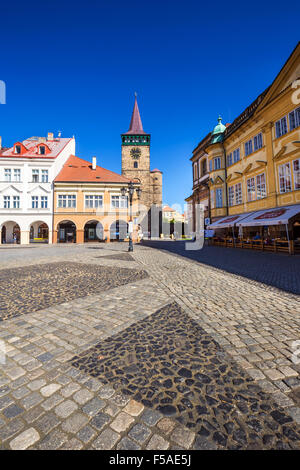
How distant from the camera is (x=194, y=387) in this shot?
6.93 feet

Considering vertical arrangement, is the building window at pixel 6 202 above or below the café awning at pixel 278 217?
above

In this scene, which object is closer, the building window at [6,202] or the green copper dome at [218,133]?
the green copper dome at [218,133]

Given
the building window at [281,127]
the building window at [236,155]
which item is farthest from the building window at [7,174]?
the building window at [281,127]

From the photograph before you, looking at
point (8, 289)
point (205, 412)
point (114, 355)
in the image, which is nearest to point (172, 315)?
point (114, 355)

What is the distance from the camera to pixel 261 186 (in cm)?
1727

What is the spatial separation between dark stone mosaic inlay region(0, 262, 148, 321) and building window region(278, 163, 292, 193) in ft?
42.2

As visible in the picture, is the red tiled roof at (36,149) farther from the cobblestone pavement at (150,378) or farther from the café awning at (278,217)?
the cobblestone pavement at (150,378)

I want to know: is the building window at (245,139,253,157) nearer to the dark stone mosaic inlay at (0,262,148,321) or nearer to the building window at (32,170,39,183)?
the dark stone mosaic inlay at (0,262,148,321)

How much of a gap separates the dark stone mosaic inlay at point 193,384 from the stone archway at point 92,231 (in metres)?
28.6

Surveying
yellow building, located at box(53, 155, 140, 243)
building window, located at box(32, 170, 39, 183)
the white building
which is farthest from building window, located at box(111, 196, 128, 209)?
building window, located at box(32, 170, 39, 183)

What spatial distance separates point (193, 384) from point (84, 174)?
32.4 metres

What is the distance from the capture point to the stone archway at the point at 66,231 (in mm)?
31812
